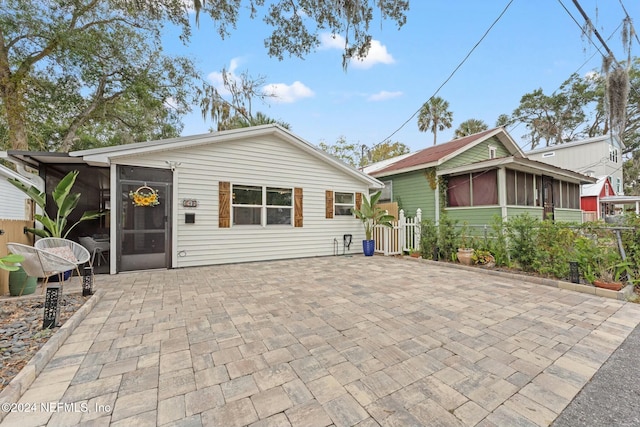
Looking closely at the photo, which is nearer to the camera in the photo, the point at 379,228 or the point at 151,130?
the point at 379,228

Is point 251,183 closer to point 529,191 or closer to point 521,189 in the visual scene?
point 521,189

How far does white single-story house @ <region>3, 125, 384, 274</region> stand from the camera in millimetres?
5582

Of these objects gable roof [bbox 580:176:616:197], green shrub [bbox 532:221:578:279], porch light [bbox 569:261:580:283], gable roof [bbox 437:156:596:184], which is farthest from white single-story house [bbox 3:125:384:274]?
gable roof [bbox 580:176:616:197]

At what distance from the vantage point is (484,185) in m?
8.17

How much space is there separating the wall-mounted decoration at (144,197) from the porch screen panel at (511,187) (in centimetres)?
978

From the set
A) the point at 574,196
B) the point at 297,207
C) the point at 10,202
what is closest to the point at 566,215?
the point at 574,196

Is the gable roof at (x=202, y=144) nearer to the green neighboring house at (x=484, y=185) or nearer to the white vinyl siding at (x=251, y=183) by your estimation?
the white vinyl siding at (x=251, y=183)

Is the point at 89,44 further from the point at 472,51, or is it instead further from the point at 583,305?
the point at 583,305

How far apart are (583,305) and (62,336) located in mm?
6297

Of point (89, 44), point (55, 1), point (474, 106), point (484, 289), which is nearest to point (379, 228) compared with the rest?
point (484, 289)

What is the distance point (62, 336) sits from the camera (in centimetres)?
246

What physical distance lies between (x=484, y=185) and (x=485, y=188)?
0.33 feet

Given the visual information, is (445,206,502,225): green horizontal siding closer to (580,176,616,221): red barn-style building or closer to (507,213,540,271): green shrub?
(507,213,540,271): green shrub

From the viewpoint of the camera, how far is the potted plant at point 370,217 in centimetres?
813
